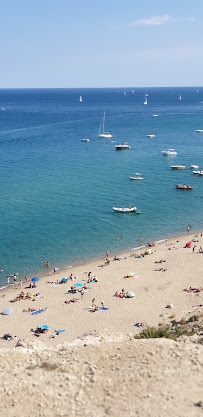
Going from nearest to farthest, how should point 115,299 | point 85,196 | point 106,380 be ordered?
point 106,380, point 115,299, point 85,196

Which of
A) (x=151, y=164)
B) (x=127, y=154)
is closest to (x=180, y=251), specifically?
(x=151, y=164)

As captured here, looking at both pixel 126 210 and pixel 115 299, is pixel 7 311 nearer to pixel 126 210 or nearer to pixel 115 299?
pixel 115 299

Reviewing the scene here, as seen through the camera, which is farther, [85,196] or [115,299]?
[85,196]

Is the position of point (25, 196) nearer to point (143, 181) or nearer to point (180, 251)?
point (143, 181)

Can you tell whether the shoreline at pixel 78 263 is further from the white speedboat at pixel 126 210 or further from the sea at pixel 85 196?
the white speedboat at pixel 126 210

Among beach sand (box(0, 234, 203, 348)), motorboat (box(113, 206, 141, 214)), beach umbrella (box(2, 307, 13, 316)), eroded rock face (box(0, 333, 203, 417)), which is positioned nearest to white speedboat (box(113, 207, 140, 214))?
motorboat (box(113, 206, 141, 214))

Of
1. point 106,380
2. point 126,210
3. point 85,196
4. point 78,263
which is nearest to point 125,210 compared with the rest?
point 126,210

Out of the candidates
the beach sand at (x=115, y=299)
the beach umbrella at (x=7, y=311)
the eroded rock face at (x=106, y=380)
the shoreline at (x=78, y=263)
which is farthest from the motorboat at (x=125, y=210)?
the eroded rock face at (x=106, y=380)

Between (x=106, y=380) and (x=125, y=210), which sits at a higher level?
(x=106, y=380)
